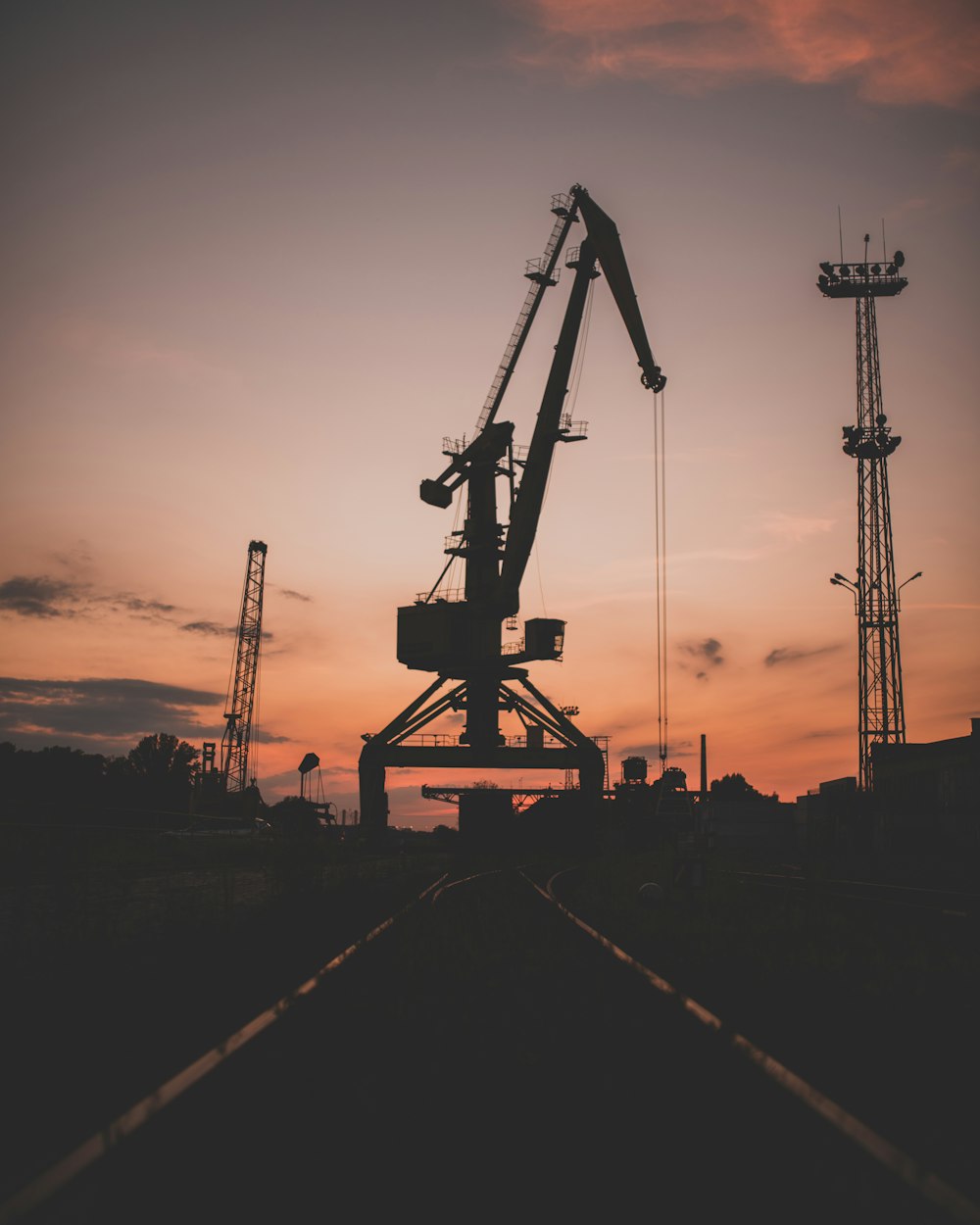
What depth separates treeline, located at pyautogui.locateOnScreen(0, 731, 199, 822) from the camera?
8481 cm

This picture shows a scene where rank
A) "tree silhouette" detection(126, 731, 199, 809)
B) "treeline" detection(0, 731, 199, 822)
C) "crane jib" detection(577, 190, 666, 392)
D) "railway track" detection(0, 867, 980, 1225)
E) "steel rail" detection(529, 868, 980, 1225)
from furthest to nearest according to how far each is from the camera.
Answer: "tree silhouette" detection(126, 731, 199, 809)
"treeline" detection(0, 731, 199, 822)
"crane jib" detection(577, 190, 666, 392)
"railway track" detection(0, 867, 980, 1225)
"steel rail" detection(529, 868, 980, 1225)

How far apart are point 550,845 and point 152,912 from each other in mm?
47691

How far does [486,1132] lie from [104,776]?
121 meters

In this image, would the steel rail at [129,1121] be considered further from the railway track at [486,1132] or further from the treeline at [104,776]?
the treeline at [104,776]

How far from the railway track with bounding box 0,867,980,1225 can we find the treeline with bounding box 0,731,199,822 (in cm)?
5610

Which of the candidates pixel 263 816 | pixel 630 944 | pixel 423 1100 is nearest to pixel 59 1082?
pixel 423 1100

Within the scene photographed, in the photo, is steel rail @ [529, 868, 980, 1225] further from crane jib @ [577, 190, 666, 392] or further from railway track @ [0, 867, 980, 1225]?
crane jib @ [577, 190, 666, 392]

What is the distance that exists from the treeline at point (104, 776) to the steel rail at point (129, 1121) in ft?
182

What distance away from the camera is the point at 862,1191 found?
11.9 ft

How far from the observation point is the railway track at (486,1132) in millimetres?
3586

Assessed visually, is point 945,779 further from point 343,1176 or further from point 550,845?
point 343,1176

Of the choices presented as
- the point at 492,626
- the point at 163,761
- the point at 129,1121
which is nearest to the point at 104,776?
the point at 163,761

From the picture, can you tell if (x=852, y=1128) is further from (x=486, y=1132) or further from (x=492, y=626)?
(x=492, y=626)

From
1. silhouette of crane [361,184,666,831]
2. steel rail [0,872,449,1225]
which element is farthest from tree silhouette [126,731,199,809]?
steel rail [0,872,449,1225]
